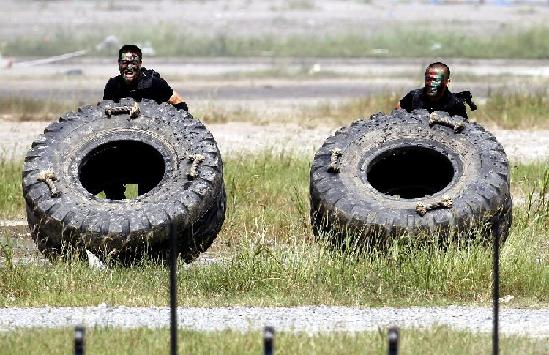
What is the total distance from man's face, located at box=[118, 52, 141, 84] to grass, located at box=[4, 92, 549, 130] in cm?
1103

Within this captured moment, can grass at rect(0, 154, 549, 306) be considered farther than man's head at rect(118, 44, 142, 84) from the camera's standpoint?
No

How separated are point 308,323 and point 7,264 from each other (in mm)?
3027

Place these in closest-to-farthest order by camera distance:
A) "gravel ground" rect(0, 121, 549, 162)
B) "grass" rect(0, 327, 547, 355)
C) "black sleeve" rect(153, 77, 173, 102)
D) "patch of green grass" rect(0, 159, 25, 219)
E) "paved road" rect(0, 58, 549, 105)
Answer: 1. "grass" rect(0, 327, 547, 355)
2. "black sleeve" rect(153, 77, 173, 102)
3. "patch of green grass" rect(0, 159, 25, 219)
4. "gravel ground" rect(0, 121, 549, 162)
5. "paved road" rect(0, 58, 549, 105)

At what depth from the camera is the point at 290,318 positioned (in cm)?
1082

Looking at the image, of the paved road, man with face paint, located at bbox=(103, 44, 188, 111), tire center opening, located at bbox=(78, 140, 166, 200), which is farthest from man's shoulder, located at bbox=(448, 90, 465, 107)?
the paved road

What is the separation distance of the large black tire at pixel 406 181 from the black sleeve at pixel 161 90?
1.81 metres

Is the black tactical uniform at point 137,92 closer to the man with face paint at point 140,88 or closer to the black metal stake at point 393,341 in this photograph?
the man with face paint at point 140,88

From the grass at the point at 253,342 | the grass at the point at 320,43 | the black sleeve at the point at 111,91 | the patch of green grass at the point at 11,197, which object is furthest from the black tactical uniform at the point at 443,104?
the grass at the point at 320,43

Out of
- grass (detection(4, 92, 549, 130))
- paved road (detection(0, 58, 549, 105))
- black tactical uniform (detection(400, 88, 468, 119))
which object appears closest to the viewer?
black tactical uniform (detection(400, 88, 468, 119))

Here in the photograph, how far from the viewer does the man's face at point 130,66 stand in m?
14.2

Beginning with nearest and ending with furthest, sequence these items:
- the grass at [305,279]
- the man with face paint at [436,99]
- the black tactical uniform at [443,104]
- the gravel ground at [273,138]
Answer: the grass at [305,279]
the man with face paint at [436,99]
the black tactical uniform at [443,104]
the gravel ground at [273,138]

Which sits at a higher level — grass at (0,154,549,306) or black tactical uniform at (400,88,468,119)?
black tactical uniform at (400,88,468,119)

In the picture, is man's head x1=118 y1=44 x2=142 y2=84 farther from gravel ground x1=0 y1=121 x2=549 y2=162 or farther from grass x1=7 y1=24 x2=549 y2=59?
grass x1=7 y1=24 x2=549 y2=59

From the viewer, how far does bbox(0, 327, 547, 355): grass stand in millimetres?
9617
